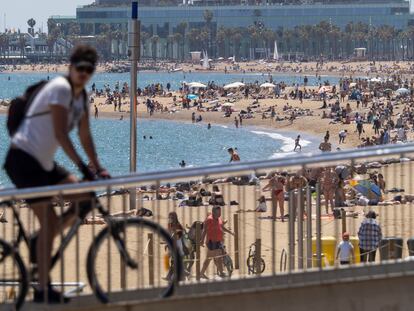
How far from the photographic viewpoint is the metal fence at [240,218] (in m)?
8.62

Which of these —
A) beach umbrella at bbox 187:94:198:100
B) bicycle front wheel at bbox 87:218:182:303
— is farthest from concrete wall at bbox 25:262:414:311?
beach umbrella at bbox 187:94:198:100

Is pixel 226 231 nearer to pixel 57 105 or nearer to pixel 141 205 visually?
pixel 141 205

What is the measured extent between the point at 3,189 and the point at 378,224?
10.8 feet

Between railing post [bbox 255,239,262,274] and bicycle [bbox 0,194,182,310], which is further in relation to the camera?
railing post [bbox 255,239,262,274]

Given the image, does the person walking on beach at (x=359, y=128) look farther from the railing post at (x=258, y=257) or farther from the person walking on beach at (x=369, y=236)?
the railing post at (x=258, y=257)

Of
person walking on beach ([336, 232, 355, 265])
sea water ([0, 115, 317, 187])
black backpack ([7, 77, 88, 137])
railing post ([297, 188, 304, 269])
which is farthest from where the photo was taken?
sea water ([0, 115, 317, 187])

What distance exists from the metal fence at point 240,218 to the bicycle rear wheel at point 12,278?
11 millimetres

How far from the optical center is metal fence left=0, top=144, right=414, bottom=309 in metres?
8.62

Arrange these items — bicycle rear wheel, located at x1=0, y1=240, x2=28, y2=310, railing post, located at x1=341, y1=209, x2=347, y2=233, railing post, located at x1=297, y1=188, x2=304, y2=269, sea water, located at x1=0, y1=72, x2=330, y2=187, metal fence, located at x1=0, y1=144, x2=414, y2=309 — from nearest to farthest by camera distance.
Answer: bicycle rear wheel, located at x1=0, y1=240, x2=28, y2=310, metal fence, located at x1=0, y1=144, x2=414, y2=309, railing post, located at x1=341, y1=209, x2=347, y2=233, railing post, located at x1=297, y1=188, x2=304, y2=269, sea water, located at x1=0, y1=72, x2=330, y2=187

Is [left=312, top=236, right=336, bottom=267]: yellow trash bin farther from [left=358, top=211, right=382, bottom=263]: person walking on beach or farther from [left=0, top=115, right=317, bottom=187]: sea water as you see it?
[left=0, top=115, right=317, bottom=187]: sea water

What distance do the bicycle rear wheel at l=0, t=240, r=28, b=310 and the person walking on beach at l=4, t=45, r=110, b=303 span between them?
0.10m

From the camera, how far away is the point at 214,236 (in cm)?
1042

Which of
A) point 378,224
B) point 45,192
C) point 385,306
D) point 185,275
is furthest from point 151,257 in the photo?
point 378,224

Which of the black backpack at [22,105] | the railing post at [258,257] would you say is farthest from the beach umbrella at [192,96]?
the black backpack at [22,105]
